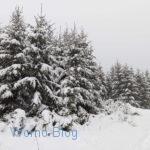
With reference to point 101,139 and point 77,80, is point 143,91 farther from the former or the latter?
point 101,139

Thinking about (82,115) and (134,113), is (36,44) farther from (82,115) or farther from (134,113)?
(134,113)

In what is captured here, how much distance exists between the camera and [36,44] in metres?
15.1

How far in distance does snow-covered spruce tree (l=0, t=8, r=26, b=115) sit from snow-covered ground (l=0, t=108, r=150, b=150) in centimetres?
243

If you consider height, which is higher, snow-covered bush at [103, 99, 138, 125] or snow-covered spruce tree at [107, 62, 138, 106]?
snow-covered spruce tree at [107, 62, 138, 106]

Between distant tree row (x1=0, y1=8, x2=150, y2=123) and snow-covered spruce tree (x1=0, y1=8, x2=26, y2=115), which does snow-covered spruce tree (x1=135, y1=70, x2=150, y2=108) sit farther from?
snow-covered spruce tree (x1=0, y1=8, x2=26, y2=115)

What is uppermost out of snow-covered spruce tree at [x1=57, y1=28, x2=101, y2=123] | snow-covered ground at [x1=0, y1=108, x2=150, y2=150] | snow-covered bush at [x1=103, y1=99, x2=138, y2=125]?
snow-covered spruce tree at [x1=57, y1=28, x2=101, y2=123]

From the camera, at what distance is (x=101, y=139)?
11.9 metres

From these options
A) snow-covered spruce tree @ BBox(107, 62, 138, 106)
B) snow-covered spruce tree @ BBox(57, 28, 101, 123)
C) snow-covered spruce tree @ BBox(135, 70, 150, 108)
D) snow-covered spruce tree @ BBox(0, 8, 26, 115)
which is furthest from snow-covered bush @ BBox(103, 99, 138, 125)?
snow-covered spruce tree @ BBox(135, 70, 150, 108)

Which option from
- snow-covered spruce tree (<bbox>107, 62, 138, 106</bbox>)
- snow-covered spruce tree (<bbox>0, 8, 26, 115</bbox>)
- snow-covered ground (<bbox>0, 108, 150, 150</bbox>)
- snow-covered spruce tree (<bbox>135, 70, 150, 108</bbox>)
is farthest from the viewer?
snow-covered spruce tree (<bbox>135, 70, 150, 108</bbox>)

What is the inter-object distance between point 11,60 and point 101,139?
638cm

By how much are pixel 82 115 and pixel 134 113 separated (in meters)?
2.93

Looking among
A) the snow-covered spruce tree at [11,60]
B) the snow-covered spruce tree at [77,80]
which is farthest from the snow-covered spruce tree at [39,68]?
the snow-covered spruce tree at [77,80]

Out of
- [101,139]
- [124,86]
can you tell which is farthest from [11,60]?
[124,86]

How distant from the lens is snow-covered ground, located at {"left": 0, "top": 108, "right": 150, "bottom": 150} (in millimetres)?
10711
